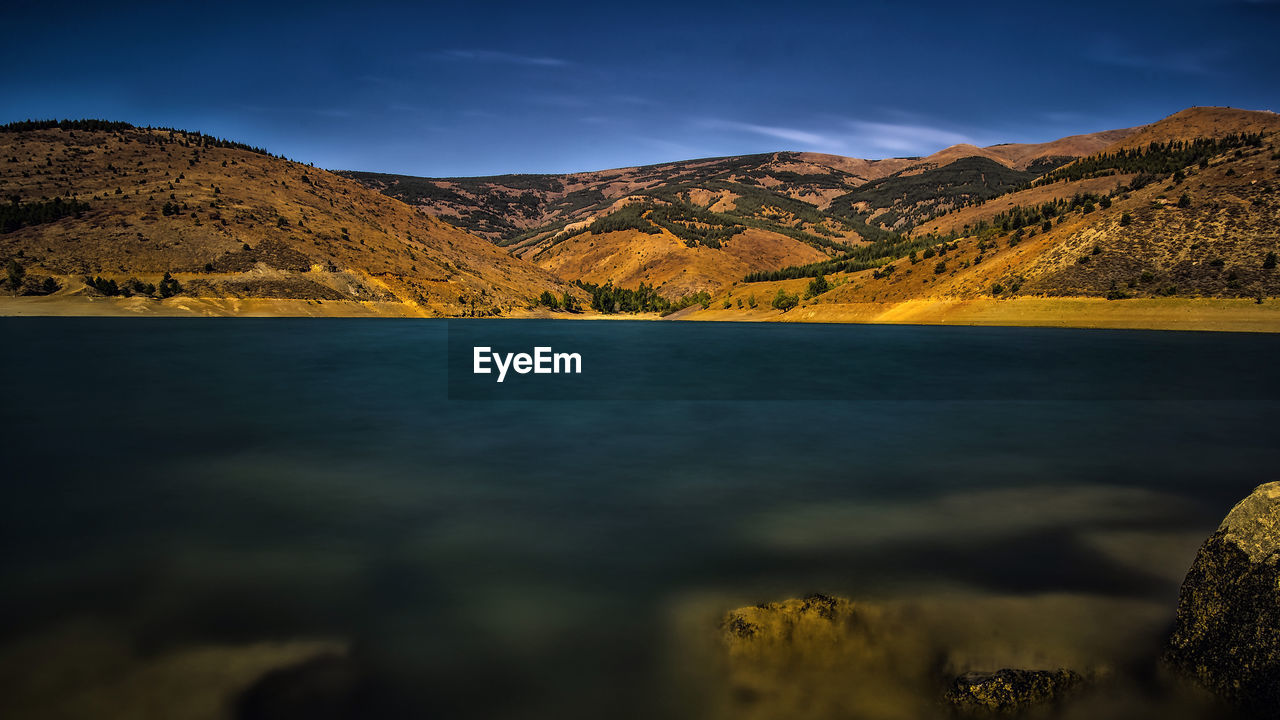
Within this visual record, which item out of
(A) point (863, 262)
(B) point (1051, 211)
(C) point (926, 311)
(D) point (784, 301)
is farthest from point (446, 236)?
(B) point (1051, 211)

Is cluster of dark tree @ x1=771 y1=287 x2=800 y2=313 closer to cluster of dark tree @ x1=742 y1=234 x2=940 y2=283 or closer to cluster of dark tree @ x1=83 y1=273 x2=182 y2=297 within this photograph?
cluster of dark tree @ x1=742 y1=234 x2=940 y2=283

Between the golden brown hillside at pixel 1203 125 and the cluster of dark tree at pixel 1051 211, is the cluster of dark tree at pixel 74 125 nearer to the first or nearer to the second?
the cluster of dark tree at pixel 1051 211

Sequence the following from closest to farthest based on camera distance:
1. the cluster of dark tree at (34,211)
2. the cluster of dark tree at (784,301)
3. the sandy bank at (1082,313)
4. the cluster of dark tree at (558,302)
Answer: the sandy bank at (1082,313), the cluster of dark tree at (34,211), the cluster of dark tree at (784,301), the cluster of dark tree at (558,302)

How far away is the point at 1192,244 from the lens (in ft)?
261

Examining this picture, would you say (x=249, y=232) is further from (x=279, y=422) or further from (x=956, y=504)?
(x=956, y=504)

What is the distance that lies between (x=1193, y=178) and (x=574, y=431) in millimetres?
113043

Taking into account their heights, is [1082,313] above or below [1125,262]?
below

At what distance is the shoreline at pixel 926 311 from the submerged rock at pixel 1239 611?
3416 inches

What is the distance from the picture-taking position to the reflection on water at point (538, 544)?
21.3ft

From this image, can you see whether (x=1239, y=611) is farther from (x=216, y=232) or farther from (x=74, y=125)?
(x=74, y=125)

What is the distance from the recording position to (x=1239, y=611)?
5855mm

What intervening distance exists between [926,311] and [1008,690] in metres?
107

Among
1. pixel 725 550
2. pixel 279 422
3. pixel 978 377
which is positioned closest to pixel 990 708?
pixel 725 550

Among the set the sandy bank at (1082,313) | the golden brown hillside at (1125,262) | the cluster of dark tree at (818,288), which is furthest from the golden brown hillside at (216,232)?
the sandy bank at (1082,313)
